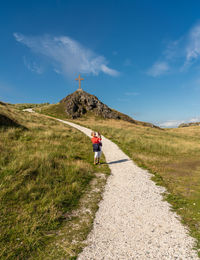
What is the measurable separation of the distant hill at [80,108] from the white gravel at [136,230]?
4438 centimetres

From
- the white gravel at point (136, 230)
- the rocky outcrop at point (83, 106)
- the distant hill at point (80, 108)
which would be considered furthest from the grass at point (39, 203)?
the rocky outcrop at point (83, 106)

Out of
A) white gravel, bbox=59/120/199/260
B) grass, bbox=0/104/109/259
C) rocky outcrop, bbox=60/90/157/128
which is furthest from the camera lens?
rocky outcrop, bbox=60/90/157/128

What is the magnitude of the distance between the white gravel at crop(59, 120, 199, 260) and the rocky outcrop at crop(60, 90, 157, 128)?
44969 millimetres

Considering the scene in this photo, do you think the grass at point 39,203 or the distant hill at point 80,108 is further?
the distant hill at point 80,108

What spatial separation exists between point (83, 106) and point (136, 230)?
53.5m

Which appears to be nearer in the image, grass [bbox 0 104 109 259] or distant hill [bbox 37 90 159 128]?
grass [bbox 0 104 109 259]

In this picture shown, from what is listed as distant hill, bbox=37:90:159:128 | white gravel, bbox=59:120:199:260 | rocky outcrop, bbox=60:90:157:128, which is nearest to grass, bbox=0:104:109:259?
white gravel, bbox=59:120:199:260

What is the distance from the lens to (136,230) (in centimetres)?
→ 402

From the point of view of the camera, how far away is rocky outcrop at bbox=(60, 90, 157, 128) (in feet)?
167

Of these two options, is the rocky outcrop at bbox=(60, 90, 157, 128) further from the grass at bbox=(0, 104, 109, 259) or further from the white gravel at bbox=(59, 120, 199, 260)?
→ the white gravel at bbox=(59, 120, 199, 260)

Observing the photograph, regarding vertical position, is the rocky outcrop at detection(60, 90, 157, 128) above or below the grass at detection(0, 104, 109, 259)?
above

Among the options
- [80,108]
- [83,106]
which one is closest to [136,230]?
[80,108]

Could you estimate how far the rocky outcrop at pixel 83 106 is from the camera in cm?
5096

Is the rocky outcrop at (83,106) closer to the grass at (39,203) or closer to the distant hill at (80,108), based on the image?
the distant hill at (80,108)
